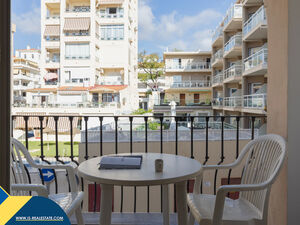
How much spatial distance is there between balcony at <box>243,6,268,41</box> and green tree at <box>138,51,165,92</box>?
1709cm

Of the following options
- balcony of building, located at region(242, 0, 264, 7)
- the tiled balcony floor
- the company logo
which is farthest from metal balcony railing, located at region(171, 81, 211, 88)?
the company logo

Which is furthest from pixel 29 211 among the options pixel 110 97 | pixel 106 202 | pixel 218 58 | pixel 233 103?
pixel 110 97

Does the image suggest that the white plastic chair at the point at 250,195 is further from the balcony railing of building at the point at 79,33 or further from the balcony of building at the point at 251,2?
the balcony railing of building at the point at 79,33

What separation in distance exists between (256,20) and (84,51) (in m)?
17.8

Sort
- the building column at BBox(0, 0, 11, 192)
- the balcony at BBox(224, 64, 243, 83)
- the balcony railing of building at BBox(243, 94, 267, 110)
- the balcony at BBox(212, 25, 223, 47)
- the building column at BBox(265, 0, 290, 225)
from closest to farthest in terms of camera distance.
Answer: the building column at BBox(0, 0, 11, 192) < the building column at BBox(265, 0, 290, 225) < the balcony railing of building at BBox(243, 94, 267, 110) < the balcony at BBox(224, 64, 243, 83) < the balcony at BBox(212, 25, 223, 47)

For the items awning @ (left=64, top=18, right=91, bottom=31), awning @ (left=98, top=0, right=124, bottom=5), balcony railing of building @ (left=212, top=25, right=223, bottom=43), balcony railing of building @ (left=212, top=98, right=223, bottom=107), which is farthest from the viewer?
awning @ (left=98, top=0, right=124, bottom=5)

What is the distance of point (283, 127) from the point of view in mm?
2004

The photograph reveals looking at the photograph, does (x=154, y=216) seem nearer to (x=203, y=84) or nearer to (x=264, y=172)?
(x=264, y=172)

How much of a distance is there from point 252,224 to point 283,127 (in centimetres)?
76

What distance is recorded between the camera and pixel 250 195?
6.65ft

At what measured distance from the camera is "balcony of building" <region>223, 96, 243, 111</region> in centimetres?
1589

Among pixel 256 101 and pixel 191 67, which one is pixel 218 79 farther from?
pixel 256 101

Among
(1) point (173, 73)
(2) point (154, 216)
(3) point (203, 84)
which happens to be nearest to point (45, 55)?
(1) point (173, 73)

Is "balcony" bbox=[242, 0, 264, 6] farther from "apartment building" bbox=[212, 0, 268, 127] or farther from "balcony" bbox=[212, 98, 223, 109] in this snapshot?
"balcony" bbox=[212, 98, 223, 109]
